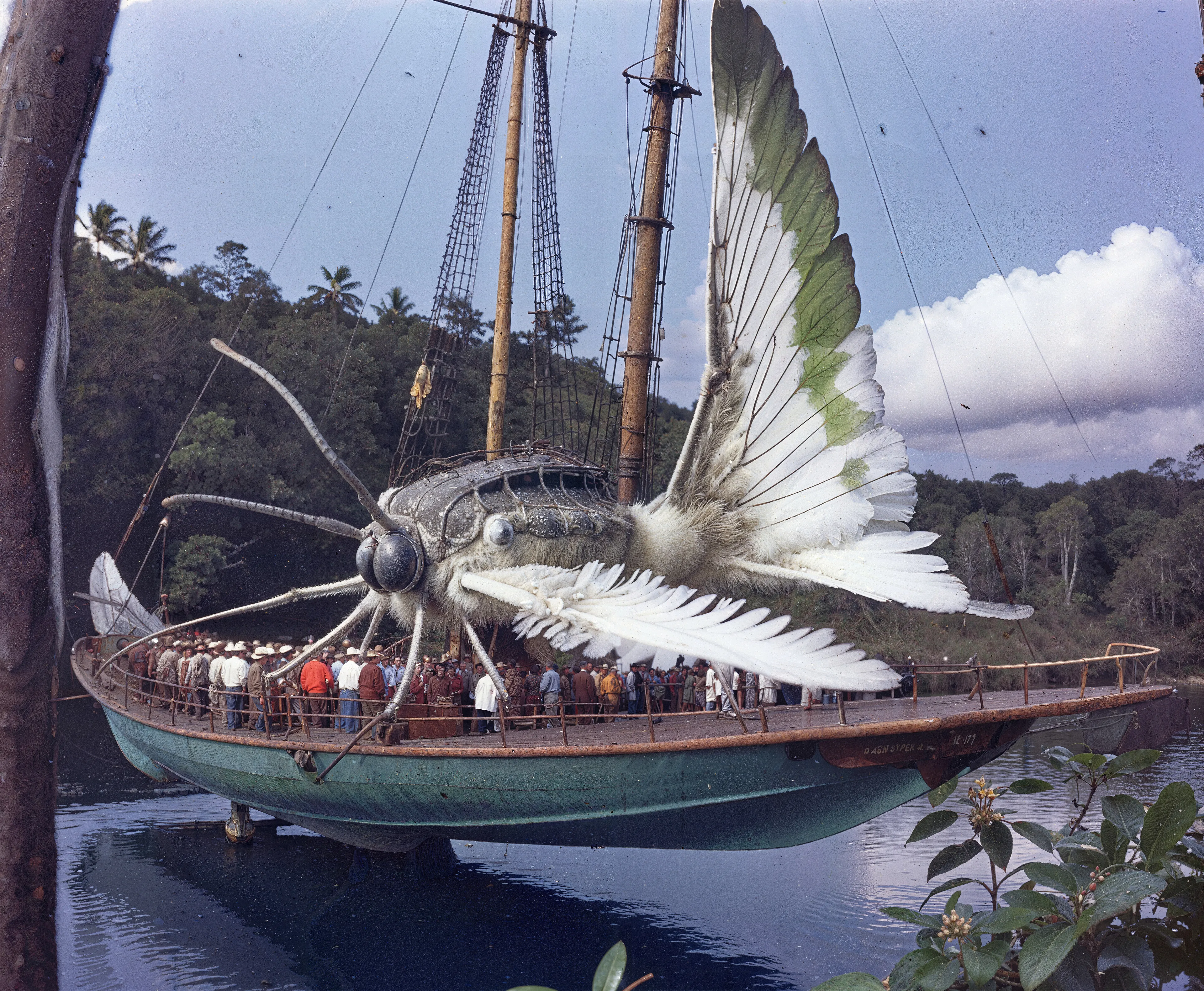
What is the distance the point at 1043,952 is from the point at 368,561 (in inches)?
334

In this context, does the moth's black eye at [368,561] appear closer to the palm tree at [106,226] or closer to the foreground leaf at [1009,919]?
the foreground leaf at [1009,919]

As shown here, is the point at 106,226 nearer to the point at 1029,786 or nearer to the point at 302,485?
the point at 302,485

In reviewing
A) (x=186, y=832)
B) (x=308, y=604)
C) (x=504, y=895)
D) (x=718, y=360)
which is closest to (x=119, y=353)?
(x=308, y=604)

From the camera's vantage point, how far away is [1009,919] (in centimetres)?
243

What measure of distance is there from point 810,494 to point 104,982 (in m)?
8.17

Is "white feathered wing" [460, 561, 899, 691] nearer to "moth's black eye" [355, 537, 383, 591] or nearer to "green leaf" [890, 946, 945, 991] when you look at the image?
"moth's black eye" [355, 537, 383, 591]

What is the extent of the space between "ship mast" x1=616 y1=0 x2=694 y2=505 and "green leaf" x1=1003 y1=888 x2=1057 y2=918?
444 inches

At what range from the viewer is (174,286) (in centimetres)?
3694

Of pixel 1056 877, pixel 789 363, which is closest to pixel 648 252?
pixel 789 363

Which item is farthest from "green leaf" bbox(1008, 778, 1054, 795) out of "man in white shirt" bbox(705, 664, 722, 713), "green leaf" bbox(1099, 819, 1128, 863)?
"man in white shirt" bbox(705, 664, 722, 713)

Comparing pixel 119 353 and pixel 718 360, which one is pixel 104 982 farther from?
pixel 119 353

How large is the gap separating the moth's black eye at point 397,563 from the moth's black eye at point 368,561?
0.22 ft

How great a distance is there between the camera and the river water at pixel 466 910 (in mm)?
9516

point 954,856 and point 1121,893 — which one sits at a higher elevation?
point 1121,893
